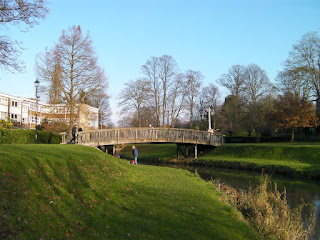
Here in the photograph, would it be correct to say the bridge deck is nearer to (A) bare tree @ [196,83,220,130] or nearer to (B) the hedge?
(B) the hedge

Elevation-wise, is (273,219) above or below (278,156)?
below

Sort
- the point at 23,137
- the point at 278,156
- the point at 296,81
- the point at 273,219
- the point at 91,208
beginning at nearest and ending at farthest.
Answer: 1. the point at 91,208
2. the point at 273,219
3. the point at 23,137
4. the point at 278,156
5. the point at 296,81

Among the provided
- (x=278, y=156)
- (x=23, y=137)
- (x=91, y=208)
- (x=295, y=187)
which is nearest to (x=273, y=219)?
(x=91, y=208)

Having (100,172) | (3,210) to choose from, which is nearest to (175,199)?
(100,172)

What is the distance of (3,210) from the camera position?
5.82m

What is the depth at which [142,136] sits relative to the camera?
29.9 m

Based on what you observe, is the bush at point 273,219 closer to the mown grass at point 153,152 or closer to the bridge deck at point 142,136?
the bridge deck at point 142,136

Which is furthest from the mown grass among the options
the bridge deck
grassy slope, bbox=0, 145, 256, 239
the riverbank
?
grassy slope, bbox=0, 145, 256, 239

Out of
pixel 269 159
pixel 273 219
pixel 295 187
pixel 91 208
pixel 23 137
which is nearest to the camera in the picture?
pixel 91 208

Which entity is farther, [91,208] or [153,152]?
[153,152]

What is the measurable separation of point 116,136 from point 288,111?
724 inches

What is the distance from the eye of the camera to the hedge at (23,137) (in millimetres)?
19328

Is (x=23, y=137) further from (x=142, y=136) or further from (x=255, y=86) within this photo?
(x=255, y=86)

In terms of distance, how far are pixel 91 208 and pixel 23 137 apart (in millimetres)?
15934
